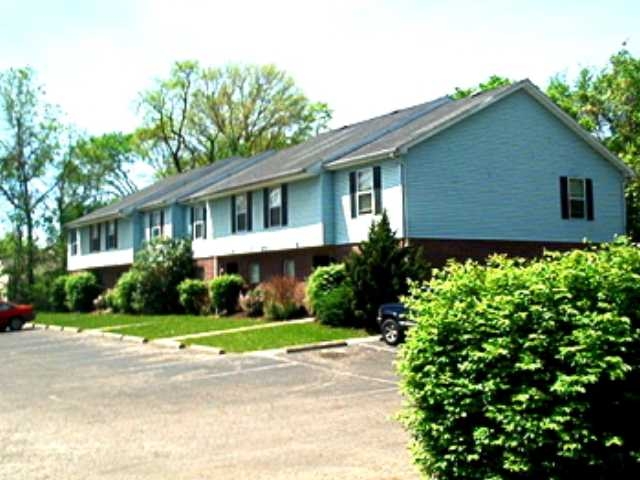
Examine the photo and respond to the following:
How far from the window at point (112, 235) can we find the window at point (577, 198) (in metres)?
28.6

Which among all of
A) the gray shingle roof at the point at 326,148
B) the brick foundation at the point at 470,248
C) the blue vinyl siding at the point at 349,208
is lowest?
the brick foundation at the point at 470,248

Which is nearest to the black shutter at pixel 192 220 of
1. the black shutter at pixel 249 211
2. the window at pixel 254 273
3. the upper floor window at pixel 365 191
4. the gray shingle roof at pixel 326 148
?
the gray shingle roof at pixel 326 148

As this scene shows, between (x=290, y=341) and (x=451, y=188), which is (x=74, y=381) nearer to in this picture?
A: (x=290, y=341)

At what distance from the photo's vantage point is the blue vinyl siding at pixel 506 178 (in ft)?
88.7

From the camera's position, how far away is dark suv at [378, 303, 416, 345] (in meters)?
20.9

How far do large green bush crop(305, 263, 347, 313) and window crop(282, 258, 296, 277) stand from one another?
204 inches

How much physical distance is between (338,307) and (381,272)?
1.93 m

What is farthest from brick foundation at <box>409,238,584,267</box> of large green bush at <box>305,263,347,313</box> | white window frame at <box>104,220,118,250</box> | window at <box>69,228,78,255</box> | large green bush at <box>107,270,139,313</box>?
window at <box>69,228,78,255</box>

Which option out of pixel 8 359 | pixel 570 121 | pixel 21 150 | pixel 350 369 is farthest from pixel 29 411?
pixel 21 150

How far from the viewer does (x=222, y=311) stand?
111 ft

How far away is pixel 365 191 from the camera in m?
28.0

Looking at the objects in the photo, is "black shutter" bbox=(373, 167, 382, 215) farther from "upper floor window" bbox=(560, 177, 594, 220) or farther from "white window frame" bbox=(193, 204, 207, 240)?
"white window frame" bbox=(193, 204, 207, 240)

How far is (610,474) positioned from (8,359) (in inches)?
848

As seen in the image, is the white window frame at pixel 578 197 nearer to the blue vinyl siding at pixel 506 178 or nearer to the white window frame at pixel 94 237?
the blue vinyl siding at pixel 506 178
